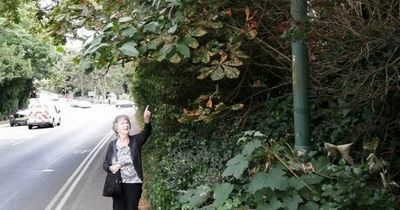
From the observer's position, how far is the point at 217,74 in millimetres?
4652

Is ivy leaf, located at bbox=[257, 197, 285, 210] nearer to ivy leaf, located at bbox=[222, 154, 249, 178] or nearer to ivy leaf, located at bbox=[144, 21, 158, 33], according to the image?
ivy leaf, located at bbox=[222, 154, 249, 178]

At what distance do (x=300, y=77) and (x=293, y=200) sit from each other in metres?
0.79

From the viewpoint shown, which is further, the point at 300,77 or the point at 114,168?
the point at 114,168

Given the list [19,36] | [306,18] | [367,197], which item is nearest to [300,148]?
[367,197]

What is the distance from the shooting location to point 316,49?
14.5ft

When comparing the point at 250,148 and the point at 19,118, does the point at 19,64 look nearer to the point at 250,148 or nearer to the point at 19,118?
the point at 19,118

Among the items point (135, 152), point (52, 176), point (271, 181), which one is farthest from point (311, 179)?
point (52, 176)

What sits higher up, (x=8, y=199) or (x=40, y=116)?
(x=40, y=116)

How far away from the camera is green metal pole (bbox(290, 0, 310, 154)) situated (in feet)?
10.7

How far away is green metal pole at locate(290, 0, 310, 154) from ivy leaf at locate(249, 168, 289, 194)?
325 mm

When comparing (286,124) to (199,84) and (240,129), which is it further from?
(199,84)

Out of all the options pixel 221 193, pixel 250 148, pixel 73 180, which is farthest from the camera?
pixel 73 180

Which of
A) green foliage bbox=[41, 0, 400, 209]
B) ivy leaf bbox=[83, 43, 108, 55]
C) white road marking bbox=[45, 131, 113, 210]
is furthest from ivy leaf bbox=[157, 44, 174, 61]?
white road marking bbox=[45, 131, 113, 210]

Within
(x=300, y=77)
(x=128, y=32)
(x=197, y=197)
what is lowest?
(x=197, y=197)
